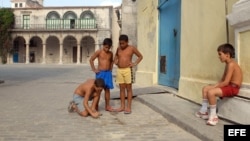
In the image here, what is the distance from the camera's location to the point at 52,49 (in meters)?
58.9

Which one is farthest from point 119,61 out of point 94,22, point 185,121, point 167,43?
point 94,22

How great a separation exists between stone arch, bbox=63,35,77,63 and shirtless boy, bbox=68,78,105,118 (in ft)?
170

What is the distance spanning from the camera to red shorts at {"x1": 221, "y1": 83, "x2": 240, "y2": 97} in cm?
481

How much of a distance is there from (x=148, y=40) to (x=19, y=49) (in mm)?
51214

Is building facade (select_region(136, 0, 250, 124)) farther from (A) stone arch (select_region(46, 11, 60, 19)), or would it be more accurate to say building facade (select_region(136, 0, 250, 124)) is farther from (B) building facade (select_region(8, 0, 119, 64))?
(A) stone arch (select_region(46, 11, 60, 19))

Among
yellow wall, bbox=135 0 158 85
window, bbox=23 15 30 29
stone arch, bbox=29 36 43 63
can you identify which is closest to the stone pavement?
yellow wall, bbox=135 0 158 85

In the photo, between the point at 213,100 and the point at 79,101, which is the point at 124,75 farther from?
the point at 213,100

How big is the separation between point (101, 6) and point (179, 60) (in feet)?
166

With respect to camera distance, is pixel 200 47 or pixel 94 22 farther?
pixel 94 22

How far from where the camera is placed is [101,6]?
190 feet

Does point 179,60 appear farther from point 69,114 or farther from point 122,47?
point 69,114

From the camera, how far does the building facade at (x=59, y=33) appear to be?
56.2 metres

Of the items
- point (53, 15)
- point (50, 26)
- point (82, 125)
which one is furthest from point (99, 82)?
point (53, 15)

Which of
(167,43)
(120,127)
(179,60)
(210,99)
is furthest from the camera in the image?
(167,43)
